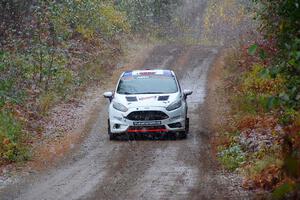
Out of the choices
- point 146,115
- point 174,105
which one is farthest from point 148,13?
point 146,115

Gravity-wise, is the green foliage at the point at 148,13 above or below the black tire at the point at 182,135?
above

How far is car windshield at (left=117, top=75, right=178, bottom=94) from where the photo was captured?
16469mm

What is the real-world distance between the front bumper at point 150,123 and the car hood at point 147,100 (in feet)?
0.54

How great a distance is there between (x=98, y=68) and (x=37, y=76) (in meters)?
5.57

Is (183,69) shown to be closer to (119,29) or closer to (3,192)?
(119,29)

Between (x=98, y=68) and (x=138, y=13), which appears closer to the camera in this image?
(x=98, y=68)

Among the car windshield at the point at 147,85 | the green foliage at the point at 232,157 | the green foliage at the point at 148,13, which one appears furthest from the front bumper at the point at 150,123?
the green foliage at the point at 148,13

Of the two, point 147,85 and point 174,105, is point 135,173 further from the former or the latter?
point 147,85

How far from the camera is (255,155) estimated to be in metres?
12.6

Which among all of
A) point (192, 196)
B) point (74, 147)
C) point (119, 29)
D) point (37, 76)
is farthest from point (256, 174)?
point (119, 29)

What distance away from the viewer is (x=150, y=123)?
50.6 feet

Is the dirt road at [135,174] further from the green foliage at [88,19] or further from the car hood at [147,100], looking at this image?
the green foliage at [88,19]

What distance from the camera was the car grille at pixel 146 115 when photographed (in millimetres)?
15422

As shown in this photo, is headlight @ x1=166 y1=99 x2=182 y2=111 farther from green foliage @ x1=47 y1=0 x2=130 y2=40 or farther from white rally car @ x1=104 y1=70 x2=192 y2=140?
green foliage @ x1=47 y1=0 x2=130 y2=40
